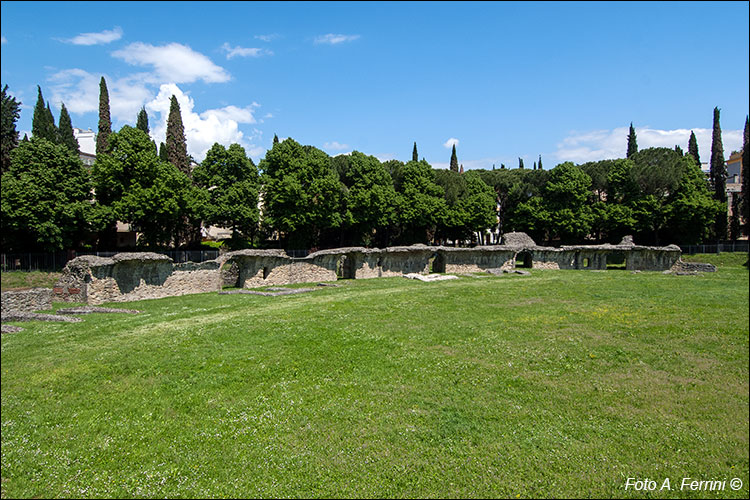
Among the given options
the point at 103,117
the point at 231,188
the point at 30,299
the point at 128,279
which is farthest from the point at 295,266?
the point at 103,117

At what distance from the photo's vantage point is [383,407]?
9.67m

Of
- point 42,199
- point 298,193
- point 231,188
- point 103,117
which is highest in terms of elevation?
point 103,117

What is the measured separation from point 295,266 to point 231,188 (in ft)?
50.2

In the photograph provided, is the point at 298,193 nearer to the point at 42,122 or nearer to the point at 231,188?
the point at 231,188

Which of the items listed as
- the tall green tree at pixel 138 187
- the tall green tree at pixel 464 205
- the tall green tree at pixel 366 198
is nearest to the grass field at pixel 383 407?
the tall green tree at pixel 138 187

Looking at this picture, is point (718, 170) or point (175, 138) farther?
point (718, 170)

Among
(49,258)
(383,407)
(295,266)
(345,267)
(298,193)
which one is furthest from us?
(298,193)

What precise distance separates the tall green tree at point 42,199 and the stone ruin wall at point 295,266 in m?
10.3

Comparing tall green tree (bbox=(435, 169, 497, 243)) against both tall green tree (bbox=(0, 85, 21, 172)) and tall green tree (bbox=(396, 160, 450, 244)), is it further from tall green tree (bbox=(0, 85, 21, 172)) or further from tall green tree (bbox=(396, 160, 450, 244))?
tall green tree (bbox=(0, 85, 21, 172))

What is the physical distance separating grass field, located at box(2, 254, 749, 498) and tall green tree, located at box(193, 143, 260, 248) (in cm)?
3041

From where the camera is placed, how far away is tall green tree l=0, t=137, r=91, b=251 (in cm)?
3184

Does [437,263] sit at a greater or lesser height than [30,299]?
greater

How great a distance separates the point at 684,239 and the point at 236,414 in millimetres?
59868

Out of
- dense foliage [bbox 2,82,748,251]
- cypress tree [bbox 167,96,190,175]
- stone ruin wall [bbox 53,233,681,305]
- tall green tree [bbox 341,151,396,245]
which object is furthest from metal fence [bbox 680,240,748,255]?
cypress tree [bbox 167,96,190,175]
